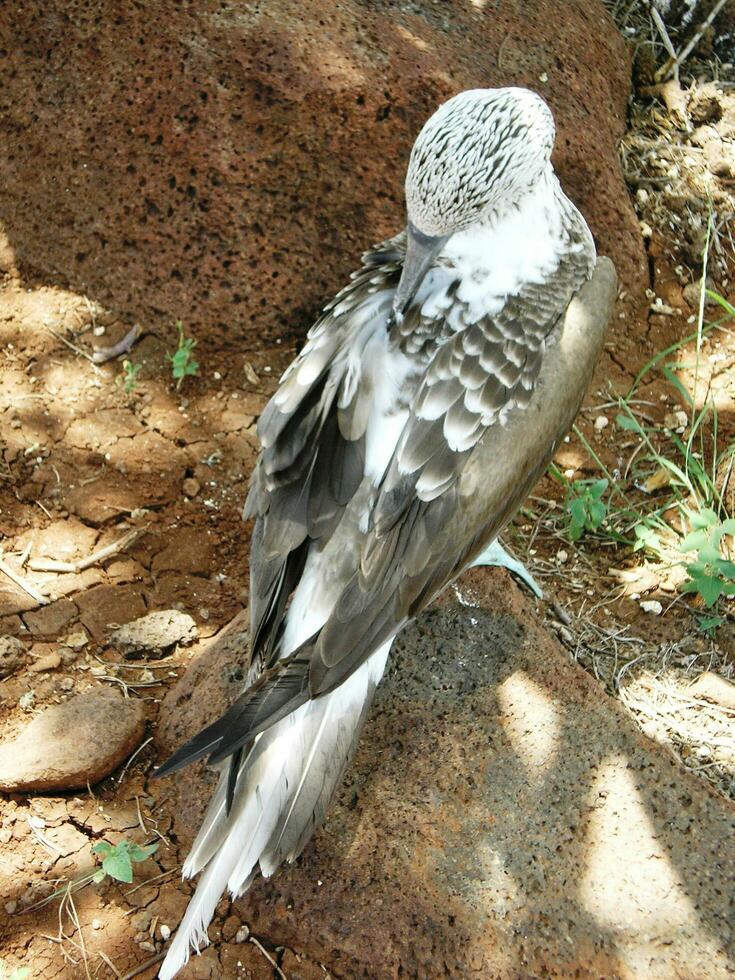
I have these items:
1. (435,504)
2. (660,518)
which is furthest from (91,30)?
(660,518)

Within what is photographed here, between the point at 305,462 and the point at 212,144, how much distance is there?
1.73 metres

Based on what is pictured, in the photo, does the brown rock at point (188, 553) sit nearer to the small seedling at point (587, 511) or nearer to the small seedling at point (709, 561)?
the small seedling at point (587, 511)

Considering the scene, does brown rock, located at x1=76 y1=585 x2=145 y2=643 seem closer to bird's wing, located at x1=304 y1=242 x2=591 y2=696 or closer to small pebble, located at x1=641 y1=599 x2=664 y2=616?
bird's wing, located at x1=304 y1=242 x2=591 y2=696

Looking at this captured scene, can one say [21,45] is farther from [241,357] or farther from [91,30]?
[241,357]

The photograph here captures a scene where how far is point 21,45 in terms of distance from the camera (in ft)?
12.6

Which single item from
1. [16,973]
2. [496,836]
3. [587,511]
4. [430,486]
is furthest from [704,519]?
[16,973]

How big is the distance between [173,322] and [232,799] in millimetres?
2179

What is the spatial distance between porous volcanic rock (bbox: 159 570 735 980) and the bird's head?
4.08ft

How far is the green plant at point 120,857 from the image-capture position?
8.00 ft

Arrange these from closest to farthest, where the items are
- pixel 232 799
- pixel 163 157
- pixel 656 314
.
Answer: pixel 232 799 → pixel 163 157 → pixel 656 314

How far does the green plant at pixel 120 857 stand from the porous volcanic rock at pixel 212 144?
2131 mm

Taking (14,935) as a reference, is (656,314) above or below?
above

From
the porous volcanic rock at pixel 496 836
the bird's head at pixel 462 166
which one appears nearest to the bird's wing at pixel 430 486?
the bird's head at pixel 462 166

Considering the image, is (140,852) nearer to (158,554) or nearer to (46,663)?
(46,663)
